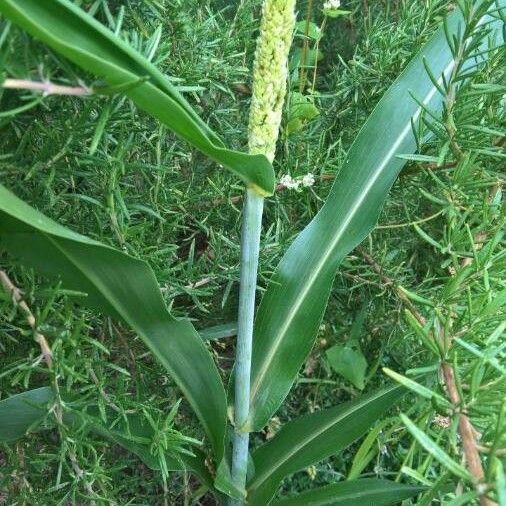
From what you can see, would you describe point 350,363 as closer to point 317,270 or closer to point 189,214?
point 317,270

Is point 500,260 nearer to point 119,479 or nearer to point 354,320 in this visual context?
point 354,320

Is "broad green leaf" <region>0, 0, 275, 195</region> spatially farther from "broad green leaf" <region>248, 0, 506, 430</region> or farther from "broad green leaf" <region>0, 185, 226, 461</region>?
"broad green leaf" <region>248, 0, 506, 430</region>

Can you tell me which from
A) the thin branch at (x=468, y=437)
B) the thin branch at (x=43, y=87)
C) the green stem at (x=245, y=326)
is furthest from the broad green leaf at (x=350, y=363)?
the thin branch at (x=43, y=87)

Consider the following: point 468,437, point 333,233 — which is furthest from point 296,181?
point 468,437

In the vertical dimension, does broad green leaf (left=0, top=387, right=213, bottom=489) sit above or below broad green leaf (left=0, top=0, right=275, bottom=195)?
below

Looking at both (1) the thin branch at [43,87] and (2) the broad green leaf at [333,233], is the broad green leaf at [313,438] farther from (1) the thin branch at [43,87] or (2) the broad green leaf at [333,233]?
(1) the thin branch at [43,87]

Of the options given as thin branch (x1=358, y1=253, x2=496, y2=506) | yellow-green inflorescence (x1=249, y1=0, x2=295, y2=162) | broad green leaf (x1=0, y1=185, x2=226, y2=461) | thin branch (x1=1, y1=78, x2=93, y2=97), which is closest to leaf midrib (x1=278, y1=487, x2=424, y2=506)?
broad green leaf (x1=0, y1=185, x2=226, y2=461)
